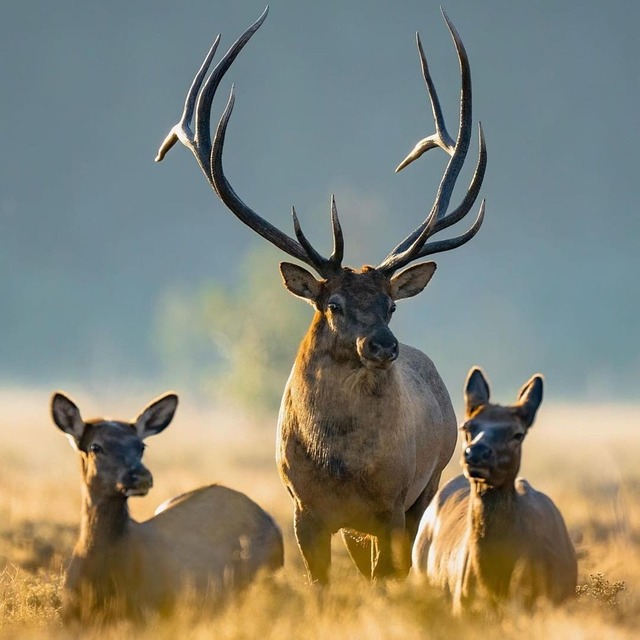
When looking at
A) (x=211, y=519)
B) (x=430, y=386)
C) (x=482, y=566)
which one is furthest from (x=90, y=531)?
(x=430, y=386)

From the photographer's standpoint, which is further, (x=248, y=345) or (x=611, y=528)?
(x=248, y=345)

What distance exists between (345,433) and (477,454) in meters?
2.24

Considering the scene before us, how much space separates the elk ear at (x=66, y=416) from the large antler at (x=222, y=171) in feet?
6.05

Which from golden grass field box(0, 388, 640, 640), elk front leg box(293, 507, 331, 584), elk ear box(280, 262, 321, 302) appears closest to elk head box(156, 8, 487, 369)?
elk ear box(280, 262, 321, 302)

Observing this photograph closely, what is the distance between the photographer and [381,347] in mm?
9133

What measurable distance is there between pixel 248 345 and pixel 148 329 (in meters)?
142

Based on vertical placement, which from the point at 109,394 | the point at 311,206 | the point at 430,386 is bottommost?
the point at 430,386

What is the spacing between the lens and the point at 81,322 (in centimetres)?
17775

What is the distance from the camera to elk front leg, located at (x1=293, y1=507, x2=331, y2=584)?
9766 mm

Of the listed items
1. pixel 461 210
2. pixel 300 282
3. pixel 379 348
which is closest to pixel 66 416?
pixel 379 348

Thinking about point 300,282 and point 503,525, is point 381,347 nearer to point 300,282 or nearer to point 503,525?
point 300,282

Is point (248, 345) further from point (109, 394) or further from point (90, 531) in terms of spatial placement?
point (90, 531)

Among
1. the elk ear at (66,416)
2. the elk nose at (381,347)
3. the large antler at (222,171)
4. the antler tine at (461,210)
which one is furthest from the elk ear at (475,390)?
the elk ear at (66,416)

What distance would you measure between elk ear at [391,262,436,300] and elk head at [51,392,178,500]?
233 cm
